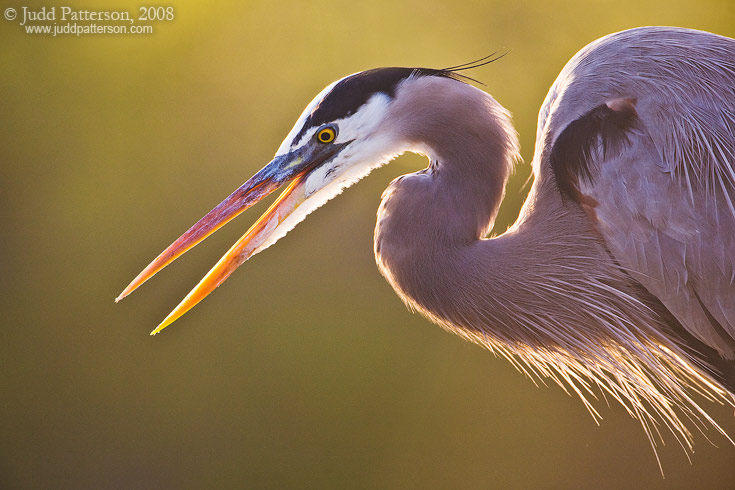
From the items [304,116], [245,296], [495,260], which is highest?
[304,116]

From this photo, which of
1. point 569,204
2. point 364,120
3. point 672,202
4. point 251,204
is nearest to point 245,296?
point 251,204

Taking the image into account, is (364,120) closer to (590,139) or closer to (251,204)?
(251,204)

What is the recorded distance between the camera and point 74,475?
2.09 meters

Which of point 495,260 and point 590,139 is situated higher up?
point 590,139

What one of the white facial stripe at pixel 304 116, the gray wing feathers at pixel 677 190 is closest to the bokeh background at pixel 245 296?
the white facial stripe at pixel 304 116

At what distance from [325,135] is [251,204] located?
0.52ft

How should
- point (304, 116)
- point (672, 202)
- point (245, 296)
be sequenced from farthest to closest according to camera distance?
point (245, 296) → point (304, 116) → point (672, 202)

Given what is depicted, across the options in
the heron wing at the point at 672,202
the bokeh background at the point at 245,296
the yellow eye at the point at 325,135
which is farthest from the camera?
the bokeh background at the point at 245,296

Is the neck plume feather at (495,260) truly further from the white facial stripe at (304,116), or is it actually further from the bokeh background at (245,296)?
the bokeh background at (245,296)

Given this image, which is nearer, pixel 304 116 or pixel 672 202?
pixel 672 202

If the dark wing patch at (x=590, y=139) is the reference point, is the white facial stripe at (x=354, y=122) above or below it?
above

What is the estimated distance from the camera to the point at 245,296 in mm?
2104

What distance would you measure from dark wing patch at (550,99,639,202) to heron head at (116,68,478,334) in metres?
0.21

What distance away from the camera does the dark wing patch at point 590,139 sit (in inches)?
36.8
